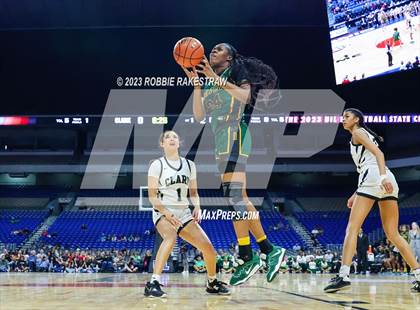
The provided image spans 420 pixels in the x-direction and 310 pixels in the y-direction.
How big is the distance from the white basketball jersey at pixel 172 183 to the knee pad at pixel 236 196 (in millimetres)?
334

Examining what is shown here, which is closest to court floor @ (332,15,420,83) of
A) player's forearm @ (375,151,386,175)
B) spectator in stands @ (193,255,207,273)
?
spectator in stands @ (193,255,207,273)

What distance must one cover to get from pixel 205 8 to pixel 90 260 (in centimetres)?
961

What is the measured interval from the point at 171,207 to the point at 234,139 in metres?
0.72

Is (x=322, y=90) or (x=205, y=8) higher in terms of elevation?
(x=205, y=8)

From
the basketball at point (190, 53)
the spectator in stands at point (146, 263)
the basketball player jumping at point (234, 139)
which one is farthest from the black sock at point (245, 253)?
the spectator in stands at point (146, 263)

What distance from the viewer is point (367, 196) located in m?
4.21

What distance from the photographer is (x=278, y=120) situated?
19.9m

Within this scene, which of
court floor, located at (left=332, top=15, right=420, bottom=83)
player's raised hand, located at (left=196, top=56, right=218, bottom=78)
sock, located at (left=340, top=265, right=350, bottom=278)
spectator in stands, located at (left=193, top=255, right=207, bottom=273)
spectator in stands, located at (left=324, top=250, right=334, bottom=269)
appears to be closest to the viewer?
player's raised hand, located at (left=196, top=56, right=218, bottom=78)

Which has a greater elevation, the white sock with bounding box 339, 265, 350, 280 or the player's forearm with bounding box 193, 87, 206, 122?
the player's forearm with bounding box 193, 87, 206, 122

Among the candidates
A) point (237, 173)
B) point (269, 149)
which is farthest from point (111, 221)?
point (237, 173)

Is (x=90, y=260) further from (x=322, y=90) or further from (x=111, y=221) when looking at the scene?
(x=322, y=90)

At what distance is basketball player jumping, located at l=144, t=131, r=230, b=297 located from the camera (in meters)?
3.81

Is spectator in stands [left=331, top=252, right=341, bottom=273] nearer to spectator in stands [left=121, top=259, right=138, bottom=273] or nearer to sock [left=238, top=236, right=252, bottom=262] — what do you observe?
spectator in stands [left=121, top=259, right=138, bottom=273]

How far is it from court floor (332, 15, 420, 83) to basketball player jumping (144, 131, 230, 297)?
520 inches
